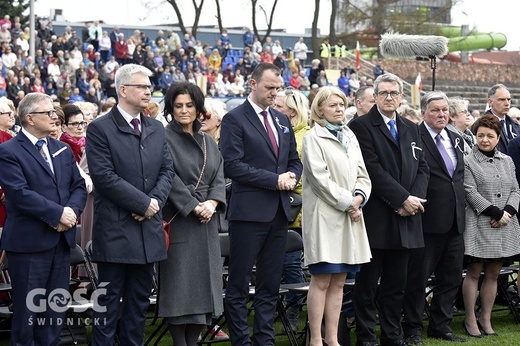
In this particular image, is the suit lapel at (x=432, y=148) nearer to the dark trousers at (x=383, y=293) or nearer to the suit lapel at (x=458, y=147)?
the suit lapel at (x=458, y=147)

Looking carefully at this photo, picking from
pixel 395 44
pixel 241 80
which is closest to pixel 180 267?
pixel 395 44

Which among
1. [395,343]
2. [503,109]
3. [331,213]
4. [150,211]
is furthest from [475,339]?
[150,211]

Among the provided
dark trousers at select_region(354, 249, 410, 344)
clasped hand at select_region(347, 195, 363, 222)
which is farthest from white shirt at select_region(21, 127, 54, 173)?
dark trousers at select_region(354, 249, 410, 344)

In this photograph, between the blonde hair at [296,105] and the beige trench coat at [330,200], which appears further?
the blonde hair at [296,105]

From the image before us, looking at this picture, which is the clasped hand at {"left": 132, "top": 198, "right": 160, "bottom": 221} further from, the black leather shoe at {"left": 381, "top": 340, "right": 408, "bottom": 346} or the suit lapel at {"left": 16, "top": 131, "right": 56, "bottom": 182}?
the black leather shoe at {"left": 381, "top": 340, "right": 408, "bottom": 346}

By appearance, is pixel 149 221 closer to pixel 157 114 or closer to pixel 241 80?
pixel 157 114

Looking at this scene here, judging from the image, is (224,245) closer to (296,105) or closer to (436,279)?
(296,105)

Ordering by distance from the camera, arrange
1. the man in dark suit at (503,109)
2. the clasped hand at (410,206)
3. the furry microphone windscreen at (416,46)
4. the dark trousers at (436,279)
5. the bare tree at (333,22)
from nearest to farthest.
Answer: the clasped hand at (410,206)
the dark trousers at (436,279)
the man in dark suit at (503,109)
the furry microphone windscreen at (416,46)
the bare tree at (333,22)

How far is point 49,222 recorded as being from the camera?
6.18 m

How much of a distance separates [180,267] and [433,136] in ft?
8.56

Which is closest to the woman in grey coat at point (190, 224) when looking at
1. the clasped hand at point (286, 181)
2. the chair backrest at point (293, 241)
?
the clasped hand at point (286, 181)

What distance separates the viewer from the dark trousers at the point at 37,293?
20.3ft

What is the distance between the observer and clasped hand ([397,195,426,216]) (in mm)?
7320

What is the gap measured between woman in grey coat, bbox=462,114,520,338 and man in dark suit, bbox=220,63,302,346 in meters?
1.97
